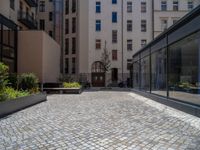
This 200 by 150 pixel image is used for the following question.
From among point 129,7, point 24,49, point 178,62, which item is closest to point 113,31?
point 129,7

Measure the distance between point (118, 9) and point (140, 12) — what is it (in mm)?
3505

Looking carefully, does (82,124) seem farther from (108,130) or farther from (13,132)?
(13,132)

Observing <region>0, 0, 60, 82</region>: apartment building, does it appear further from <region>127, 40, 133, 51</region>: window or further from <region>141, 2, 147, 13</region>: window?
<region>141, 2, 147, 13</region>: window

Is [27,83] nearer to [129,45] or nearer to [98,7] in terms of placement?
[129,45]

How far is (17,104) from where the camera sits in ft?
36.1

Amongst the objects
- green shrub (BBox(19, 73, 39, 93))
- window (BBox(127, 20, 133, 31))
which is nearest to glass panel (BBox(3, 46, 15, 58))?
green shrub (BBox(19, 73, 39, 93))

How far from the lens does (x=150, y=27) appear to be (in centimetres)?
3959

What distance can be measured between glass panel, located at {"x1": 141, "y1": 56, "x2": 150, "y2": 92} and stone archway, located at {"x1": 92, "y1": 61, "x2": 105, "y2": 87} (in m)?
18.5

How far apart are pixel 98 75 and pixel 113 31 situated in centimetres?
730

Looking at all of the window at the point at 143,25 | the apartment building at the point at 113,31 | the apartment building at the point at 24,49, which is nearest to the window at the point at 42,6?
the apartment building at the point at 113,31

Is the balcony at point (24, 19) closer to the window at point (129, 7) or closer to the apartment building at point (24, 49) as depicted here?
the apartment building at point (24, 49)

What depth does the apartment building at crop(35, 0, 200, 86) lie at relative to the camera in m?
39.0

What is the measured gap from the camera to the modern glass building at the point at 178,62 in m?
10.6

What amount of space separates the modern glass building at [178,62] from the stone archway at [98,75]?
2108 centimetres
